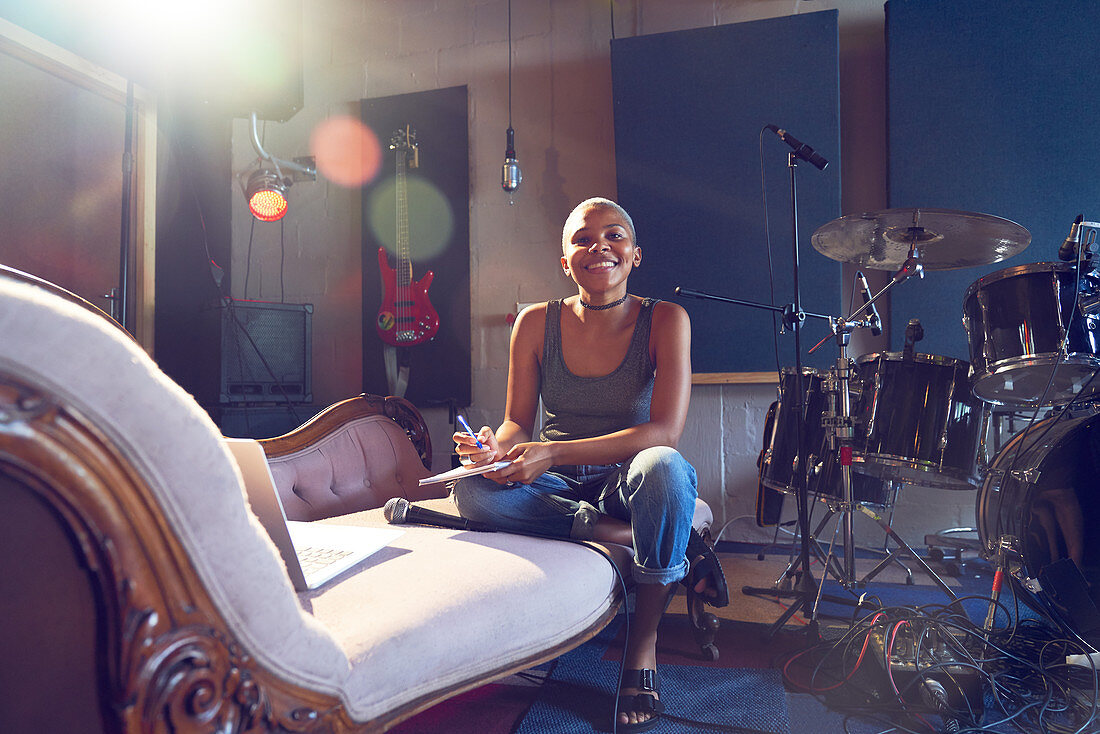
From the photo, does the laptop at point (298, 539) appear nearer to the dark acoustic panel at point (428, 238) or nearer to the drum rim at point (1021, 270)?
the drum rim at point (1021, 270)

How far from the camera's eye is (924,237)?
1.92m

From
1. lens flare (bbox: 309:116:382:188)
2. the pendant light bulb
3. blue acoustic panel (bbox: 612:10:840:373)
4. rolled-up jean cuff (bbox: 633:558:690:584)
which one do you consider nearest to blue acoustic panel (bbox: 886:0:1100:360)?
blue acoustic panel (bbox: 612:10:840:373)

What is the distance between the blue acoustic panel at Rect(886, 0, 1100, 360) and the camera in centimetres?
262

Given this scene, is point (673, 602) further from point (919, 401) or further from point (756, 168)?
point (756, 168)

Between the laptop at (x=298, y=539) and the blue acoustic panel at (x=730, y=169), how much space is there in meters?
2.20

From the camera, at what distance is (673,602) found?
85.7 inches

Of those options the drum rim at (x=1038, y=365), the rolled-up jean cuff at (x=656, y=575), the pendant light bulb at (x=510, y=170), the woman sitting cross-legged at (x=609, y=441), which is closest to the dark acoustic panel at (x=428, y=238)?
the pendant light bulb at (x=510, y=170)

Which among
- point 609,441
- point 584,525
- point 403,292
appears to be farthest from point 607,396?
point 403,292

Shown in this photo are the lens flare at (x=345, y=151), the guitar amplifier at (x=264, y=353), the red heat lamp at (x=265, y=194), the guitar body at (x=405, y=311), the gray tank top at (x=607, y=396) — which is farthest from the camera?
the lens flare at (x=345, y=151)

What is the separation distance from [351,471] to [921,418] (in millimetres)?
1825

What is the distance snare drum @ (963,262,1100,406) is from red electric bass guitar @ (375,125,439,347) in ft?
7.68

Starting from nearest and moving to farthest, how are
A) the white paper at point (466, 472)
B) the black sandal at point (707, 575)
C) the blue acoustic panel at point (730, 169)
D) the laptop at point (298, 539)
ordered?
the laptop at point (298, 539) → the white paper at point (466, 472) → the black sandal at point (707, 575) → the blue acoustic panel at point (730, 169)

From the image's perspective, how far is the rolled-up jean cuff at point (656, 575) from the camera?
1.25m

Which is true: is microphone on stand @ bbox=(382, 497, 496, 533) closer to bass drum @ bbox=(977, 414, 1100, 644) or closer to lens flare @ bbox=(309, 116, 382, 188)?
bass drum @ bbox=(977, 414, 1100, 644)
